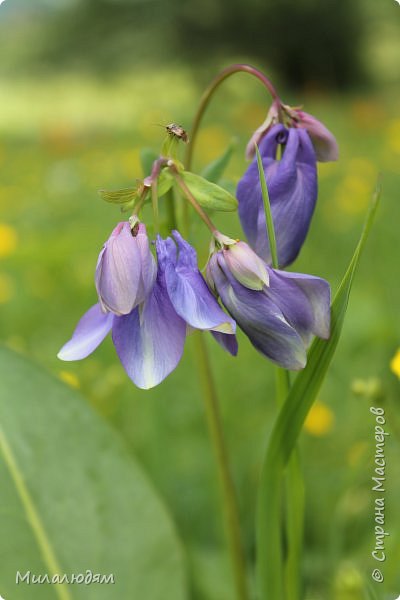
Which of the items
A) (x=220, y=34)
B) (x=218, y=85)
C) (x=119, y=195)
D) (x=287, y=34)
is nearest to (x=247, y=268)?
(x=119, y=195)

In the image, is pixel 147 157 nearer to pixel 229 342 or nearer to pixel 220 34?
pixel 229 342

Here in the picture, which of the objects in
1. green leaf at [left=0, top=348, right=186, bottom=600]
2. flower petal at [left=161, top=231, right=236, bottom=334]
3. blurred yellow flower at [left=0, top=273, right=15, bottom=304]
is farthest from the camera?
blurred yellow flower at [left=0, top=273, right=15, bottom=304]

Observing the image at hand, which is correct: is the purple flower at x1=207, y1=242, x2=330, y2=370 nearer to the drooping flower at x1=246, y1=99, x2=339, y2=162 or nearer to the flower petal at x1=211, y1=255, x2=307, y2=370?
the flower petal at x1=211, y1=255, x2=307, y2=370

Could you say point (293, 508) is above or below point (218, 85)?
below

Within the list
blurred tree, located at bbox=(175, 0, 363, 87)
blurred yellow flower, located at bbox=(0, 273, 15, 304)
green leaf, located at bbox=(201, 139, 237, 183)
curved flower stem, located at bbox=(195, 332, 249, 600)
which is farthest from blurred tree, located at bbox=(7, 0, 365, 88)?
curved flower stem, located at bbox=(195, 332, 249, 600)

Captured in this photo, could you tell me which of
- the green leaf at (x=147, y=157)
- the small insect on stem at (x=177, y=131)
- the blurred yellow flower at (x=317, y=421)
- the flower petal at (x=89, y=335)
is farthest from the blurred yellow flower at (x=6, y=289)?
the small insect on stem at (x=177, y=131)

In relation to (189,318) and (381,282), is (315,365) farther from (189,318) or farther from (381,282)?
(381,282)
